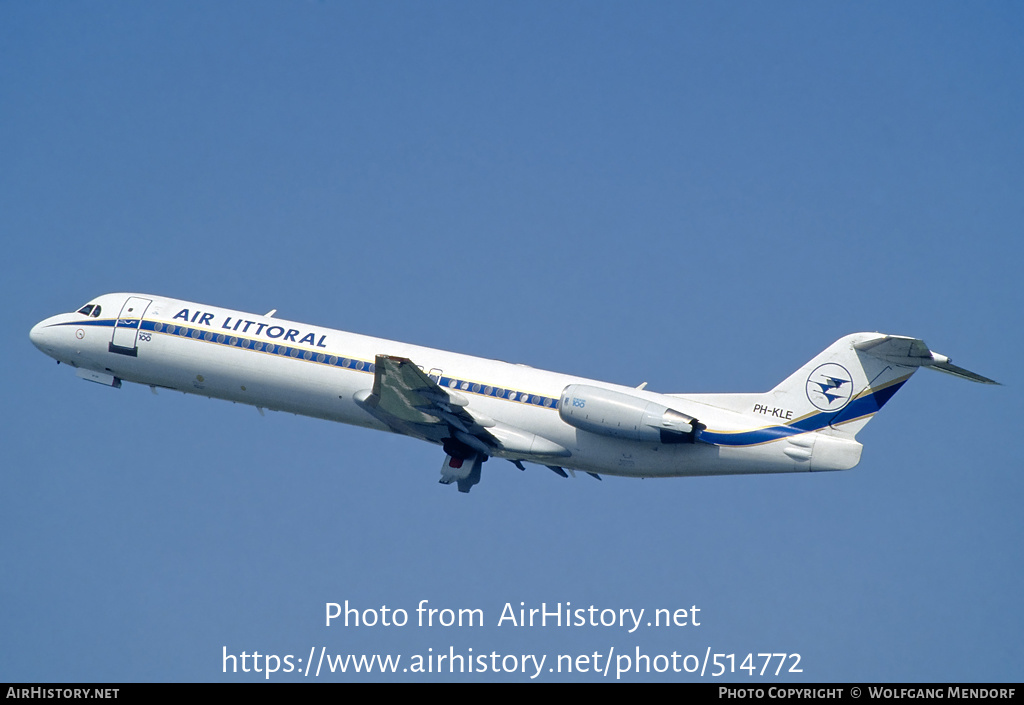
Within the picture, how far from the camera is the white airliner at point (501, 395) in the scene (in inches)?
1179

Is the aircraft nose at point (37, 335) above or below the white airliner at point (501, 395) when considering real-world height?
above

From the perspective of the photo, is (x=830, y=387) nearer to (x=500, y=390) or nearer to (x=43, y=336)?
(x=500, y=390)

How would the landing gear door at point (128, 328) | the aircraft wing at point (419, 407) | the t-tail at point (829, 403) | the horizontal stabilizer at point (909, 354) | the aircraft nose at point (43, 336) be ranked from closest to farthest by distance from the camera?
the horizontal stabilizer at point (909, 354) → the t-tail at point (829, 403) → the aircraft wing at point (419, 407) → the landing gear door at point (128, 328) → the aircraft nose at point (43, 336)

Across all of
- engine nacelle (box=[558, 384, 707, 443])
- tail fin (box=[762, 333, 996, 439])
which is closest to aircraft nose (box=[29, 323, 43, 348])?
engine nacelle (box=[558, 384, 707, 443])

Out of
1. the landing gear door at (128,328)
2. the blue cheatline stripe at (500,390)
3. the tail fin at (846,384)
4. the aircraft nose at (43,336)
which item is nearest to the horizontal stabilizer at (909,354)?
the tail fin at (846,384)

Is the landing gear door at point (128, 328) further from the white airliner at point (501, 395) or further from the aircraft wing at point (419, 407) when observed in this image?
the aircraft wing at point (419, 407)

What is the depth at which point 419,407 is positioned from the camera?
31.0 meters

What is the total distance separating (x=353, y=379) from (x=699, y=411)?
954 centimetres

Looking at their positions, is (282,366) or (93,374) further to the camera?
(93,374)

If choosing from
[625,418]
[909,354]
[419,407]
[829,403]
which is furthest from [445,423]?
[909,354]

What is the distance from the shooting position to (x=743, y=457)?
1193 inches
